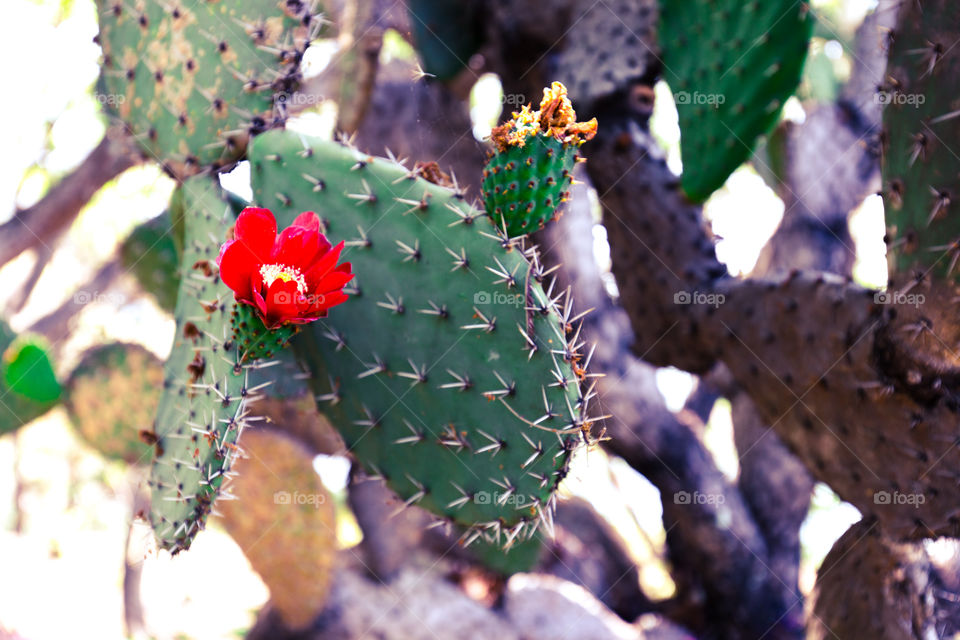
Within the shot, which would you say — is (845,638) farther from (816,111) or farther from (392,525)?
(816,111)

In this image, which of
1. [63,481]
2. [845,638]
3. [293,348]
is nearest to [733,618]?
[845,638]

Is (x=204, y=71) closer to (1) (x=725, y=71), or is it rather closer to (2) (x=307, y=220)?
Result: (2) (x=307, y=220)

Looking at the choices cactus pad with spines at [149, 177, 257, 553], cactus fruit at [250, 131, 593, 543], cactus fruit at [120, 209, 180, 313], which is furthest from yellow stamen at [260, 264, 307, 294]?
cactus fruit at [120, 209, 180, 313]

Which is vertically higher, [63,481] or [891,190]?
[891,190]

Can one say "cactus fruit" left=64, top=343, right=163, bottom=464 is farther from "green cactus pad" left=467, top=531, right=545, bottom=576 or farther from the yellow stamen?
the yellow stamen

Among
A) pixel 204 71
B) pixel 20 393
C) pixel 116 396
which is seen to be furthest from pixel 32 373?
pixel 204 71

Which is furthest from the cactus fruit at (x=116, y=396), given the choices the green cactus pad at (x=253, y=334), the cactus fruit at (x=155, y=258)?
the green cactus pad at (x=253, y=334)

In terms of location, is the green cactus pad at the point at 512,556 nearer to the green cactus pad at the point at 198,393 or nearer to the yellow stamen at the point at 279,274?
the green cactus pad at the point at 198,393
